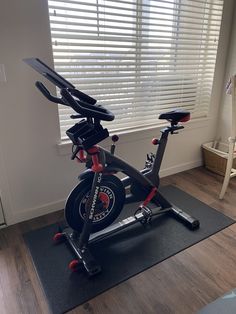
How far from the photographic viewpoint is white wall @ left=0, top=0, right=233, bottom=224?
169cm

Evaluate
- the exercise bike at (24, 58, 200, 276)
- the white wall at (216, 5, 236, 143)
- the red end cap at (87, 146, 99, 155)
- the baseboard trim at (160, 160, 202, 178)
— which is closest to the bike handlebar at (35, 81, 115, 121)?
the exercise bike at (24, 58, 200, 276)

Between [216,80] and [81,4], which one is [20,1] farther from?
[216,80]

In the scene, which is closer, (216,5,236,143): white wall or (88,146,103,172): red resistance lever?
(88,146,103,172): red resistance lever

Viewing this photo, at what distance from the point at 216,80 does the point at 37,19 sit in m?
2.12

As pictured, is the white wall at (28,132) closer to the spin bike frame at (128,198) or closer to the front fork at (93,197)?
the spin bike frame at (128,198)

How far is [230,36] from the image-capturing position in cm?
279

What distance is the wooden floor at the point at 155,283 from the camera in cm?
135

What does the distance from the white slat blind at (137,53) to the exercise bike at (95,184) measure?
57 centimetres

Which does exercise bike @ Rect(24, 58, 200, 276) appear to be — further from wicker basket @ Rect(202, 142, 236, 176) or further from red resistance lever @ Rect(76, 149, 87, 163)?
wicker basket @ Rect(202, 142, 236, 176)

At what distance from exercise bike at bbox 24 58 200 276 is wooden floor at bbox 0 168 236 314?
0.22 metres

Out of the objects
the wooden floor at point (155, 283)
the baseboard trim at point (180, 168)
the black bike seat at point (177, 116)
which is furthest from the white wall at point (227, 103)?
the wooden floor at point (155, 283)


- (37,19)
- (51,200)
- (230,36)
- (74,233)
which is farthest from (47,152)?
(230,36)

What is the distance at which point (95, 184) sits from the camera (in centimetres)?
155

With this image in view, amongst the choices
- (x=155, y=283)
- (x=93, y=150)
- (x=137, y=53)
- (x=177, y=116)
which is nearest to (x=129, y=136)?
(x=177, y=116)
